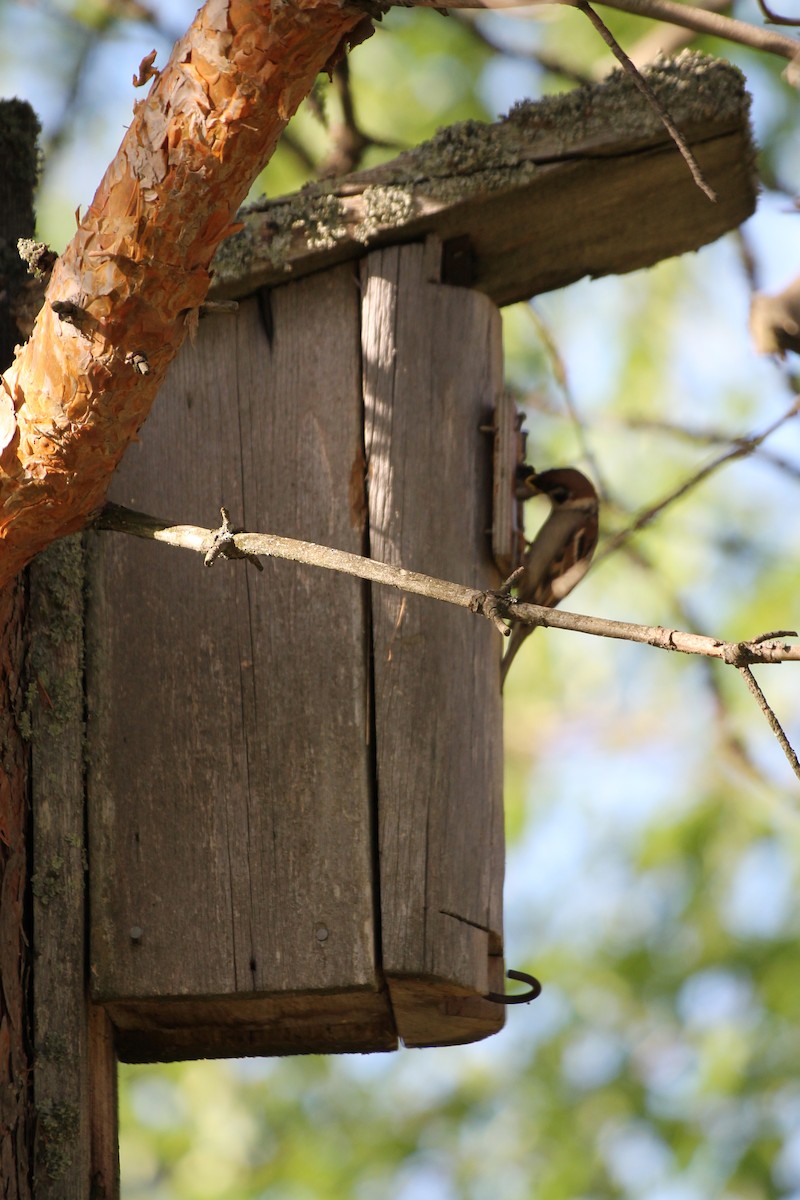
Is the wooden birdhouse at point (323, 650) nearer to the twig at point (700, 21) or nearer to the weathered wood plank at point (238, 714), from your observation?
the weathered wood plank at point (238, 714)

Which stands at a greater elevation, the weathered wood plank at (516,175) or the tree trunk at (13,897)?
the weathered wood plank at (516,175)

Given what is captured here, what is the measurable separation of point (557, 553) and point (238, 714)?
0.95 metres

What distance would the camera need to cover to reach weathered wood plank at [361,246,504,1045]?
2285 mm

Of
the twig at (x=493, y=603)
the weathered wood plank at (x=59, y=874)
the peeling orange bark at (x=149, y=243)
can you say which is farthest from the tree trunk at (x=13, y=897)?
the twig at (x=493, y=603)

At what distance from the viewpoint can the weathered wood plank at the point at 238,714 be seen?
7.50ft

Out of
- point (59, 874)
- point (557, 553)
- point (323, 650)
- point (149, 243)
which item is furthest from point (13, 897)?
point (557, 553)

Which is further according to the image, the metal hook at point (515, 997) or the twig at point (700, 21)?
the metal hook at point (515, 997)

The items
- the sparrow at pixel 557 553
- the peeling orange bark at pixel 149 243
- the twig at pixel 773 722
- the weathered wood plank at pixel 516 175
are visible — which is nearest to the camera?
the twig at pixel 773 722

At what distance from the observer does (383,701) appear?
237 cm

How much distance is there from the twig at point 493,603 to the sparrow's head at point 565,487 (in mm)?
1428

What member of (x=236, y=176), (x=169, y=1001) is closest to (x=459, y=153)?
(x=236, y=176)

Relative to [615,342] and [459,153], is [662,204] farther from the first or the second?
[615,342]

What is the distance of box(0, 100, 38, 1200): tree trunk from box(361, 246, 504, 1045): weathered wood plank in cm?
59

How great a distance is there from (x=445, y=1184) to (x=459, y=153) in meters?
3.77
